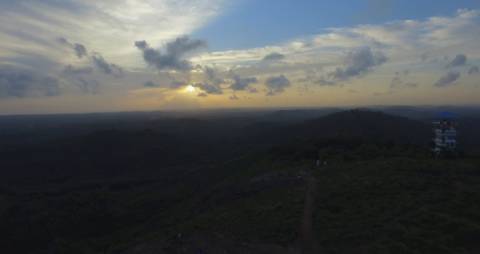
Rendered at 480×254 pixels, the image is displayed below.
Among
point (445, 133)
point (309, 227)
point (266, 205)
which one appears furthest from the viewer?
point (445, 133)

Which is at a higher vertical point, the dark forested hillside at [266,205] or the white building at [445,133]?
the white building at [445,133]

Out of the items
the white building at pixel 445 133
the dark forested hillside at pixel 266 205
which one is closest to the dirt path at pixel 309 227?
the dark forested hillside at pixel 266 205

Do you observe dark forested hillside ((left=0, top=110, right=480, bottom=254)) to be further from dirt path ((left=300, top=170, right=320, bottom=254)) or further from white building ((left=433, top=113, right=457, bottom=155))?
white building ((left=433, top=113, right=457, bottom=155))

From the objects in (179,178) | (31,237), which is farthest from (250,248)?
(179,178)

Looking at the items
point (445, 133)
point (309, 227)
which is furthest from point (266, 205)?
point (445, 133)

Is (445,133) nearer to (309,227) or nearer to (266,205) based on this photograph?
(266,205)

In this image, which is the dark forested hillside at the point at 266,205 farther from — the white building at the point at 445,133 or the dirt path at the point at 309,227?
the white building at the point at 445,133

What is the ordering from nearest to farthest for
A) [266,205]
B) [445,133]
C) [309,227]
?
[309,227], [266,205], [445,133]

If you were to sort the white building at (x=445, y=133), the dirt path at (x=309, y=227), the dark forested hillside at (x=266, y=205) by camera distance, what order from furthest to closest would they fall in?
the white building at (x=445, y=133) < the dark forested hillside at (x=266, y=205) < the dirt path at (x=309, y=227)

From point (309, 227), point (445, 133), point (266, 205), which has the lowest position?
point (266, 205)

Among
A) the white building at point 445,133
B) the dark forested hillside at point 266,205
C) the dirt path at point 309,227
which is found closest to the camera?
the dirt path at point 309,227
